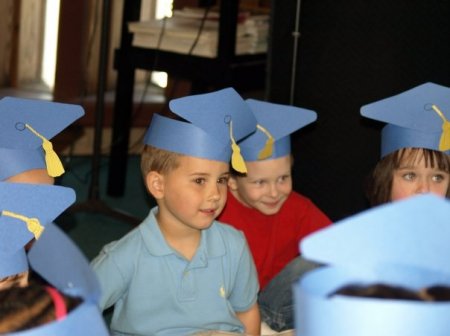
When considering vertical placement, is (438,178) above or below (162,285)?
above

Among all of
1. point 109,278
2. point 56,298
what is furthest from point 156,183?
point 56,298

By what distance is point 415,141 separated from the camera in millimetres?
2637

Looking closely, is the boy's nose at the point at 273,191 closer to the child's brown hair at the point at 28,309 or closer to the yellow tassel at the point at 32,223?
the yellow tassel at the point at 32,223

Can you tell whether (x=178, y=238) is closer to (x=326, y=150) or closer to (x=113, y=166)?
(x=326, y=150)

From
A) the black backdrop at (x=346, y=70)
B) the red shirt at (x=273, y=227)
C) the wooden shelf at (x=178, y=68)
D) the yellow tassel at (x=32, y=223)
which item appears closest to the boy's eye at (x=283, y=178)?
the red shirt at (x=273, y=227)

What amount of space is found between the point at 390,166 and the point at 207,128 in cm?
55

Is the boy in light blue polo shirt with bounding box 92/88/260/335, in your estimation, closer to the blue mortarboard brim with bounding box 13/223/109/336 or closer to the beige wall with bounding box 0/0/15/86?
the blue mortarboard brim with bounding box 13/223/109/336

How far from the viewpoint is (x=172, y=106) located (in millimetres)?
2318

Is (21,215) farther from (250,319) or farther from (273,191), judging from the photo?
(273,191)

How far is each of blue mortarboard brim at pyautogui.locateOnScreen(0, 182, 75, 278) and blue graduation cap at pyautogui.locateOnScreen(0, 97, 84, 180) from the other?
0.96 feet

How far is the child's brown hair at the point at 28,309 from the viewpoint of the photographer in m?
1.39

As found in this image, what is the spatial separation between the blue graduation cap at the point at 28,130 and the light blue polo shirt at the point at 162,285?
243mm

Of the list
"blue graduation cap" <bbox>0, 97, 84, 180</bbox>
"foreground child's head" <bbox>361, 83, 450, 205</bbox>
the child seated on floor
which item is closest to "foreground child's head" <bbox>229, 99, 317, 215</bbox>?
"foreground child's head" <bbox>361, 83, 450, 205</bbox>

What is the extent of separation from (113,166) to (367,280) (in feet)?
9.69
